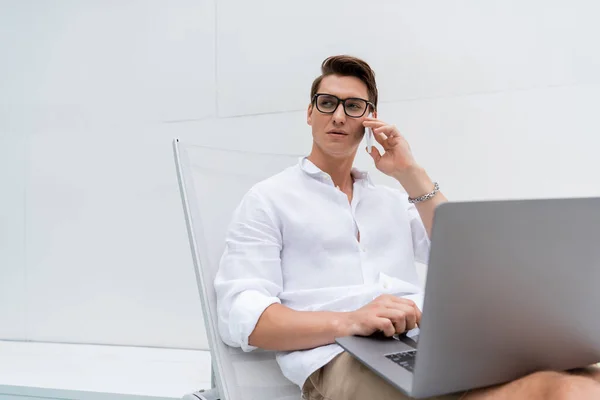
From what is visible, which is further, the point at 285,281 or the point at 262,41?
the point at 262,41

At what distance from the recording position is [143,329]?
2514mm

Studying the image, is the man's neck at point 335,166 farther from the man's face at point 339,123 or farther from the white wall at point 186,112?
the white wall at point 186,112

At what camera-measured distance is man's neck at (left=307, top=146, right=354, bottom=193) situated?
1405mm

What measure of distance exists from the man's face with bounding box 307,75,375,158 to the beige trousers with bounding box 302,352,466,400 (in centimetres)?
60

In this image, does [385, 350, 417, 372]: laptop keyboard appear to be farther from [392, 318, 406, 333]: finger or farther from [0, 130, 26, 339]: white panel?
[0, 130, 26, 339]: white panel

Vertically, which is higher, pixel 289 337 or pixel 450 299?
pixel 450 299

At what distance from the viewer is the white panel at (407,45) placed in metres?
1.86

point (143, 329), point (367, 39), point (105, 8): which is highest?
point (105, 8)

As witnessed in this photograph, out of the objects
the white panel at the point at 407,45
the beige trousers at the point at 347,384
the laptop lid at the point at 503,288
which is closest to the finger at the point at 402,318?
the beige trousers at the point at 347,384

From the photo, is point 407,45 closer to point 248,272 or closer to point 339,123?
point 339,123

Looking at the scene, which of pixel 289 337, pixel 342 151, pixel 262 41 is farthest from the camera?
pixel 262 41

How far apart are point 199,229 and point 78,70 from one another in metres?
1.85

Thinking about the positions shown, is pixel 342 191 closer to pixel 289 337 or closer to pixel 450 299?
pixel 289 337

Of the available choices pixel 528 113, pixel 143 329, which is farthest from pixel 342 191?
pixel 143 329
